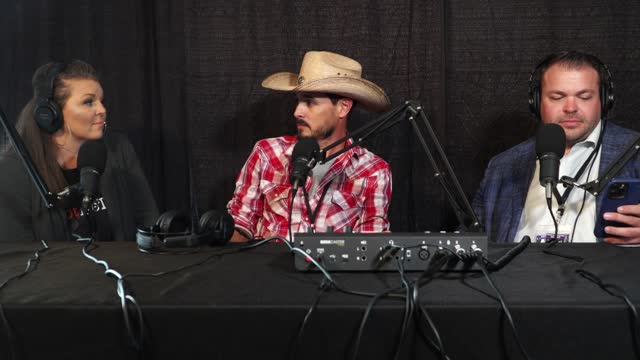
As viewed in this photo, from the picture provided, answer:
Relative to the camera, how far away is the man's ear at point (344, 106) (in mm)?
2371

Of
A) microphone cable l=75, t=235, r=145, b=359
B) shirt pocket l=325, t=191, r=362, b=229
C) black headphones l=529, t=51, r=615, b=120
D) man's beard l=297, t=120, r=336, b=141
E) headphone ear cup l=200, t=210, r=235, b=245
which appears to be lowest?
shirt pocket l=325, t=191, r=362, b=229

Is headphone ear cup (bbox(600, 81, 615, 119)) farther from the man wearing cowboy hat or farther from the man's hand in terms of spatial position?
the man wearing cowboy hat

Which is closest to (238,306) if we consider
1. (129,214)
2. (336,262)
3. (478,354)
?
(336,262)

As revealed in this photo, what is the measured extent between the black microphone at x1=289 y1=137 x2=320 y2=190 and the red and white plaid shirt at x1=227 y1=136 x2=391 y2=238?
1.01 metres

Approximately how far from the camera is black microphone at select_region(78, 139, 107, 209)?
4.09 ft

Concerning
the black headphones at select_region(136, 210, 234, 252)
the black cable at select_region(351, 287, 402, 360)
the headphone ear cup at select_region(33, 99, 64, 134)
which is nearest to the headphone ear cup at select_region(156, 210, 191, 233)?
the black headphones at select_region(136, 210, 234, 252)

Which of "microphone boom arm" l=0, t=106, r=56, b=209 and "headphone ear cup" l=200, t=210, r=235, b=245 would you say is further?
"headphone ear cup" l=200, t=210, r=235, b=245

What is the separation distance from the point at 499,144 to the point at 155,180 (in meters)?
1.52

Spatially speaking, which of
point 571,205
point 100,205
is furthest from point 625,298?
point 100,205

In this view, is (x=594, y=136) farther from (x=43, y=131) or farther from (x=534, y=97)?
(x=43, y=131)

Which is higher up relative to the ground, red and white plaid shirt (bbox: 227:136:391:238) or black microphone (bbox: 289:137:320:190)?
black microphone (bbox: 289:137:320:190)

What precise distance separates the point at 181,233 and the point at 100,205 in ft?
3.47

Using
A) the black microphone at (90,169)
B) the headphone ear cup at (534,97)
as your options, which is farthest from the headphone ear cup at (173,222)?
the headphone ear cup at (534,97)

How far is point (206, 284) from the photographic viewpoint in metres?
1.01
